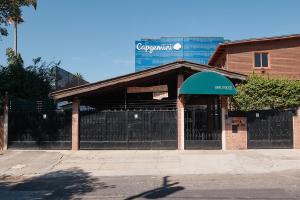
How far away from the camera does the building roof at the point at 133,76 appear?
62.1ft

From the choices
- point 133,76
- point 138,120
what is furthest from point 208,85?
point 138,120

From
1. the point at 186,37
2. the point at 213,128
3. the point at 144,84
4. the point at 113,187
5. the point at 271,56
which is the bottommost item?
the point at 113,187

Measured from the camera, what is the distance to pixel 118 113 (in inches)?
755

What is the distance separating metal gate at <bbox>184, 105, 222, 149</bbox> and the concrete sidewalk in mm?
603

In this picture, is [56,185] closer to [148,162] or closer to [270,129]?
[148,162]

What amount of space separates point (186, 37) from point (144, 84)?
25434mm

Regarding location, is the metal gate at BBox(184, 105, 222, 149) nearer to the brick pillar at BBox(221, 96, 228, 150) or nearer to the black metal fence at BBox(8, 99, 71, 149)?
the brick pillar at BBox(221, 96, 228, 150)

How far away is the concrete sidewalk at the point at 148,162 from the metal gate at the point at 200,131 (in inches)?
23.8

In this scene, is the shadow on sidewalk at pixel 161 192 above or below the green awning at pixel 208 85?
below

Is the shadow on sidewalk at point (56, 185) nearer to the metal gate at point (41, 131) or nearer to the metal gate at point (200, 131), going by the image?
the metal gate at point (41, 131)

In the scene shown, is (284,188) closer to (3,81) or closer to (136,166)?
(136,166)

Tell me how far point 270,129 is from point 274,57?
812cm

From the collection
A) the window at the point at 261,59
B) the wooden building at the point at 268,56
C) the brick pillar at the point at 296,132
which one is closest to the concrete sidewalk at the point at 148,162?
the brick pillar at the point at 296,132

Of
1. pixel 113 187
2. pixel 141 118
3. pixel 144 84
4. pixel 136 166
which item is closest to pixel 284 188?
pixel 113 187
